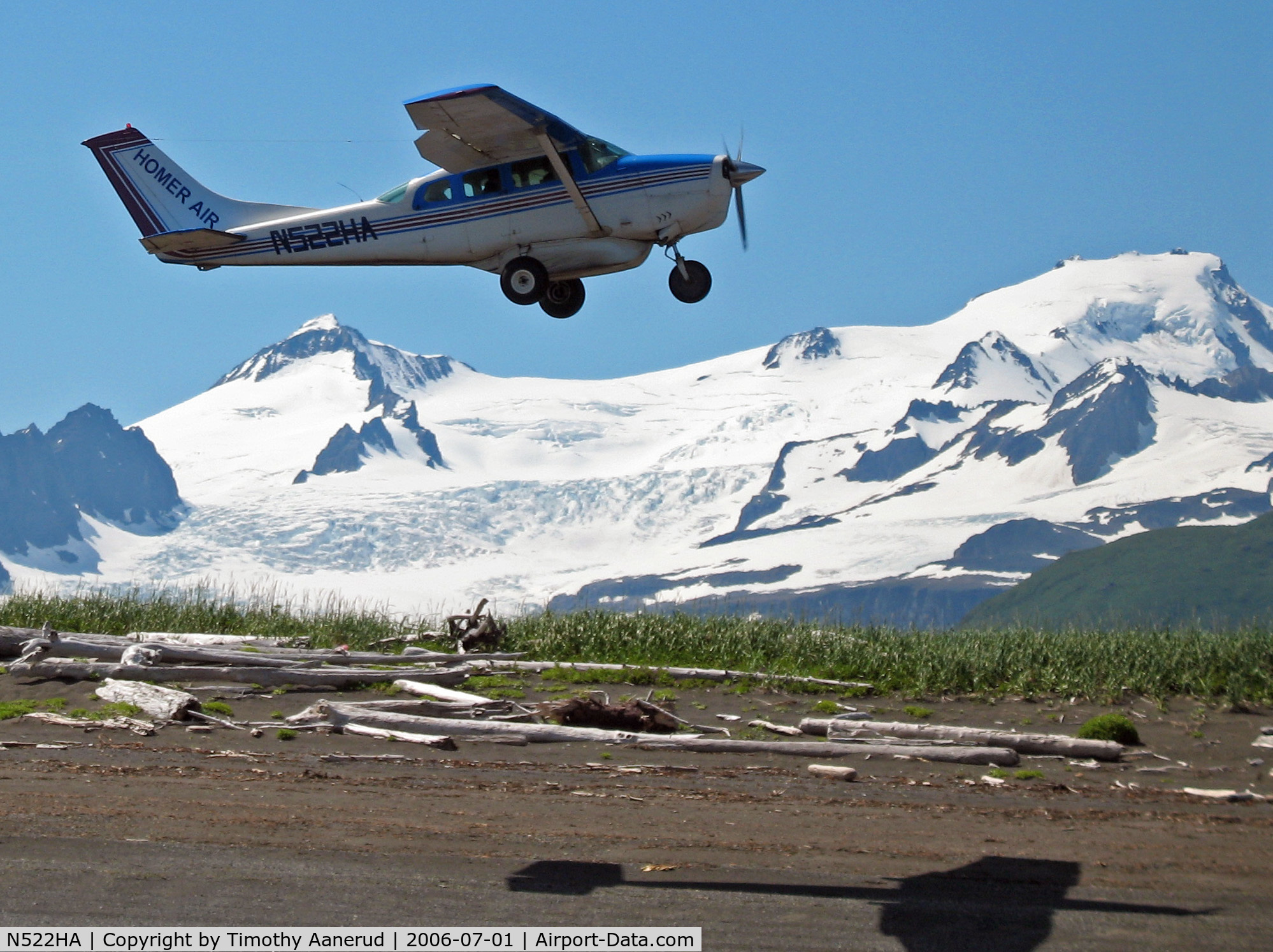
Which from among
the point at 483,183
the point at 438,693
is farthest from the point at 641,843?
the point at 483,183

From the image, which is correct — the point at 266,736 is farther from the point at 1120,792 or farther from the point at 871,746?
the point at 1120,792

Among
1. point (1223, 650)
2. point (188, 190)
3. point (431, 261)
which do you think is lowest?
point (1223, 650)

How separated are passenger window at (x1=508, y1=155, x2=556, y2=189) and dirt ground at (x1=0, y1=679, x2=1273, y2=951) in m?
8.97

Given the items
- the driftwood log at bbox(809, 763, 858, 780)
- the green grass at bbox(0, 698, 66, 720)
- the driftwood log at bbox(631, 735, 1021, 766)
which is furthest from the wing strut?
the green grass at bbox(0, 698, 66, 720)

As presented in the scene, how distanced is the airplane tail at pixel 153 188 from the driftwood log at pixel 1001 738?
14.9m

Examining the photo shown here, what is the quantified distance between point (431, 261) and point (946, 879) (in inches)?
564

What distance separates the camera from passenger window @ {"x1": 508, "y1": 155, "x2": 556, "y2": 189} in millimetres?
20156

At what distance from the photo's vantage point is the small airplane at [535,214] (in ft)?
65.8

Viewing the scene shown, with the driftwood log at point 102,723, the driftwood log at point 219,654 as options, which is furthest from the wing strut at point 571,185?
the driftwood log at point 102,723

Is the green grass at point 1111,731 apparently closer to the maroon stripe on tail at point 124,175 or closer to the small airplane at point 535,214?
the small airplane at point 535,214

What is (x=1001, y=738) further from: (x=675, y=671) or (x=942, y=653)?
(x=675, y=671)

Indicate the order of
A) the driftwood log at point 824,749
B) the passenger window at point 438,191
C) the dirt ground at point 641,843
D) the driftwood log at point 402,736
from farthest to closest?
the passenger window at point 438,191 → the driftwood log at point 402,736 → the driftwood log at point 824,749 → the dirt ground at point 641,843

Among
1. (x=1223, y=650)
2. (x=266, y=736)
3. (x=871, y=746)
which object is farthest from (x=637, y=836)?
(x=1223, y=650)

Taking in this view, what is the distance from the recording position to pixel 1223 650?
19.3 m
